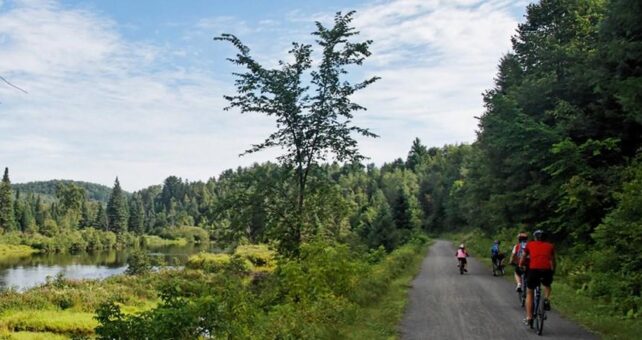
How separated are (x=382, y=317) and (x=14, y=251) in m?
114

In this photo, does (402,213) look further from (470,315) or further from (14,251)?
(14,251)

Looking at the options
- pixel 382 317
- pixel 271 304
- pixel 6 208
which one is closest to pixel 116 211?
pixel 6 208

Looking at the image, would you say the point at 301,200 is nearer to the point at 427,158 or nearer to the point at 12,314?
the point at 12,314

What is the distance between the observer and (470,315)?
12125mm

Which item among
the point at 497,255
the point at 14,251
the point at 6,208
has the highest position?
the point at 6,208

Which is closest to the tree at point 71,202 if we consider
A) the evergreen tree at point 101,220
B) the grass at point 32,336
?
the evergreen tree at point 101,220

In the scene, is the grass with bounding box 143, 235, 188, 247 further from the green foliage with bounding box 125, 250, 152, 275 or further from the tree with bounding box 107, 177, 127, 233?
the green foliage with bounding box 125, 250, 152, 275

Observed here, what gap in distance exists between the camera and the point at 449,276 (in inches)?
869

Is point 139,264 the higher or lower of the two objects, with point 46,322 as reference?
higher

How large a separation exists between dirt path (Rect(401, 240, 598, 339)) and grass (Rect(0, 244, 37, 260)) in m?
103

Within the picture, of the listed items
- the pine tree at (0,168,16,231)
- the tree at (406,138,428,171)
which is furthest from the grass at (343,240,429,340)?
the tree at (406,138,428,171)

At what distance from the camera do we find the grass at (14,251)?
4013 inches

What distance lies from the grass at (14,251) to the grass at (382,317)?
103 metres

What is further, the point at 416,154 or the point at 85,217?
the point at 416,154
